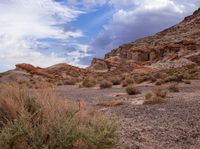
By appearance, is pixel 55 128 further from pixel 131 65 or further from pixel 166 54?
pixel 166 54

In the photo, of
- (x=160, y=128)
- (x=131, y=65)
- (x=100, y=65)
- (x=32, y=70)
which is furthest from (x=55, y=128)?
(x=100, y=65)

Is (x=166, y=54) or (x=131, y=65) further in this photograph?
(x=166, y=54)

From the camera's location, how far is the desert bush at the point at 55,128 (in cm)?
689

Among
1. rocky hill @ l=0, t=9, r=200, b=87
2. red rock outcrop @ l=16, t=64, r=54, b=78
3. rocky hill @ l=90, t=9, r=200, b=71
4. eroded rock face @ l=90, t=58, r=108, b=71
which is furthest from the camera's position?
eroded rock face @ l=90, t=58, r=108, b=71

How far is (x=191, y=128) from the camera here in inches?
424

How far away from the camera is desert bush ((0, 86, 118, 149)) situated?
22.6ft

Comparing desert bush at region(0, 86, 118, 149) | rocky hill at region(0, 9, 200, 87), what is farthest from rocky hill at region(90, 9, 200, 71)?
desert bush at region(0, 86, 118, 149)

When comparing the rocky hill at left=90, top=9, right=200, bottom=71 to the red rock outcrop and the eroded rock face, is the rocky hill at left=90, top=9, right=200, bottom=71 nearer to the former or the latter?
the eroded rock face

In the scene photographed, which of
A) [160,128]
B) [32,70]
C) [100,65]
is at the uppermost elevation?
[100,65]

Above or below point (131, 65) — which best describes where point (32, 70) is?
above

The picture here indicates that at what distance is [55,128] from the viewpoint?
7082mm

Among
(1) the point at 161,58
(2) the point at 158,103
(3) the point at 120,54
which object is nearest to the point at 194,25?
(3) the point at 120,54

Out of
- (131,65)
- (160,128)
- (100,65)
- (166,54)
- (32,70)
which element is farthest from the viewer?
(166,54)

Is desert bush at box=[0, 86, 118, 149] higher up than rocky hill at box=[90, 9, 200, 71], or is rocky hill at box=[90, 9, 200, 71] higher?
rocky hill at box=[90, 9, 200, 71]
